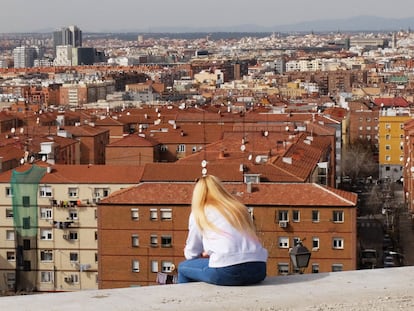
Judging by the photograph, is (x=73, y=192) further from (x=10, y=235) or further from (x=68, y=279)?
(x=68, y=279)

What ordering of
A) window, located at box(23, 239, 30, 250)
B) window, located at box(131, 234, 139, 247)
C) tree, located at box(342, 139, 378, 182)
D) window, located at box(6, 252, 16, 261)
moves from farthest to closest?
tree, located at box(342, 139, 378, 182), window, located at box(23, 239, 30, 250), window, located at box(6, 252, 16, 261), window, located at box(131, 234, 139, 247)

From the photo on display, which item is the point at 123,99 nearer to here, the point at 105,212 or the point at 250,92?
the point at 250,92

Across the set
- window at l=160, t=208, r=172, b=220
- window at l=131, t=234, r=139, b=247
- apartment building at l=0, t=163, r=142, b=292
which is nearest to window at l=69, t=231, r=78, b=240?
apartment building at l=0, t=163, r=142, b=292

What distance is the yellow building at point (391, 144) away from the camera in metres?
22.9

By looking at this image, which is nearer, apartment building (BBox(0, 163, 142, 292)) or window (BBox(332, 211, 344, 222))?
window (BBox(332, 211, 344, 222))

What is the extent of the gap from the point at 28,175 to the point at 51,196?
1.48ft

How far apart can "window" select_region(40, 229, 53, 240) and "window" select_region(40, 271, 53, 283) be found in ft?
1.18

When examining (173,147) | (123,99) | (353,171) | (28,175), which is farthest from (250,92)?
(28,175)

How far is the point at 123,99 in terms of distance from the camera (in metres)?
47.9

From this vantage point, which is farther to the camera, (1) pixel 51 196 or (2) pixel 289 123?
(2) pixel 289 123

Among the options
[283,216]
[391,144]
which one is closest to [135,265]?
[283,216]

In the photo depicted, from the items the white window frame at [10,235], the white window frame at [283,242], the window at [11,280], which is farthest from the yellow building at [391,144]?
the white window frame at [283,242]

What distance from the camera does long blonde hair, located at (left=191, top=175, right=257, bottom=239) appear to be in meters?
2.88

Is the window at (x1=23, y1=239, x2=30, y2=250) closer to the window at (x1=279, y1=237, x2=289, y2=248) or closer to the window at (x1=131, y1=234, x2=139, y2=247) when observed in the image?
the window at (x1=131, y1=234, x2=139, y2=247)
